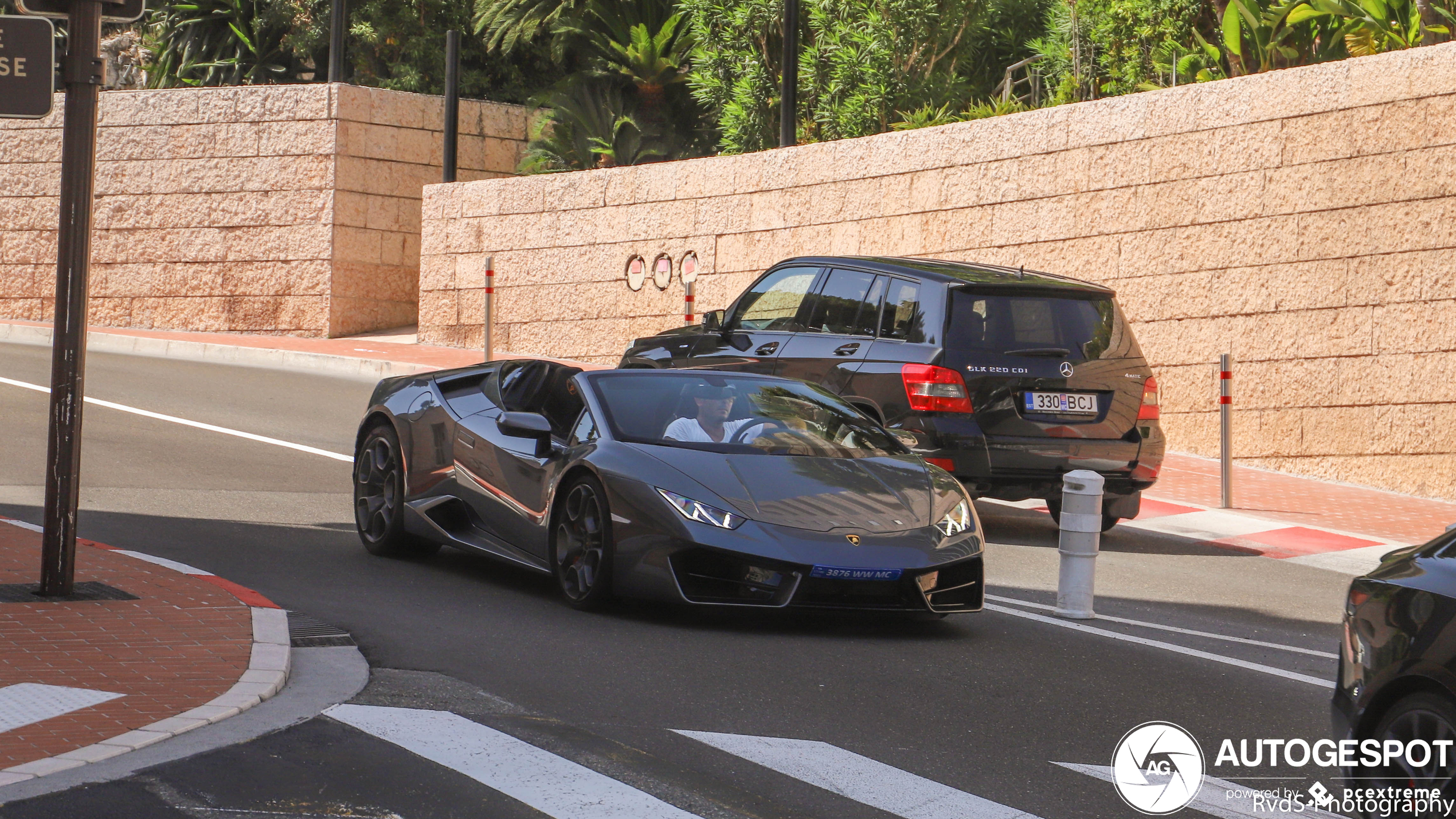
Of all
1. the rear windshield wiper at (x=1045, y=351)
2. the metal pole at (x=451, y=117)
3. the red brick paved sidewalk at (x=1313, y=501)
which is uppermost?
the metal pole at (x=451, y=117)

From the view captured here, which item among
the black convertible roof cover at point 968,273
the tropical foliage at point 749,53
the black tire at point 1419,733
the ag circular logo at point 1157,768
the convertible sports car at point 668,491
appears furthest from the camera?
the tropical foliage at point 749,53

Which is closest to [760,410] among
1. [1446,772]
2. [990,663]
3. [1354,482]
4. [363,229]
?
[990,663]

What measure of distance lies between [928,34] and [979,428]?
13583mm

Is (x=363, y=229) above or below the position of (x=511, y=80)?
below

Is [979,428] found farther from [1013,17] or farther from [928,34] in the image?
[1013,17]

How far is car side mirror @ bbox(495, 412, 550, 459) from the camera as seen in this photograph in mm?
7785

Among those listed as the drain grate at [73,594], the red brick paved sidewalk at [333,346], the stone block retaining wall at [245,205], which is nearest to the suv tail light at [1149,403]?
the drain grate at [73,594]

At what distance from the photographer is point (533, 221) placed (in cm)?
2292

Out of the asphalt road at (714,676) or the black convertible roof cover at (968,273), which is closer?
the asphalt road at (714,676)

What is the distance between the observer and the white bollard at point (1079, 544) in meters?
7.80

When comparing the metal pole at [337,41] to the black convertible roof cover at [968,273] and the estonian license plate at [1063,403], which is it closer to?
the black convertible roof cover at [968,273]

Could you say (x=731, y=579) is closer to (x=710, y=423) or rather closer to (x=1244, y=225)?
(x=710, y=423)

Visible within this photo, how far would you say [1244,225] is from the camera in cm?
1484

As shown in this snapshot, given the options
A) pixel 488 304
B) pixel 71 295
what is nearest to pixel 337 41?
pixel 488 304
